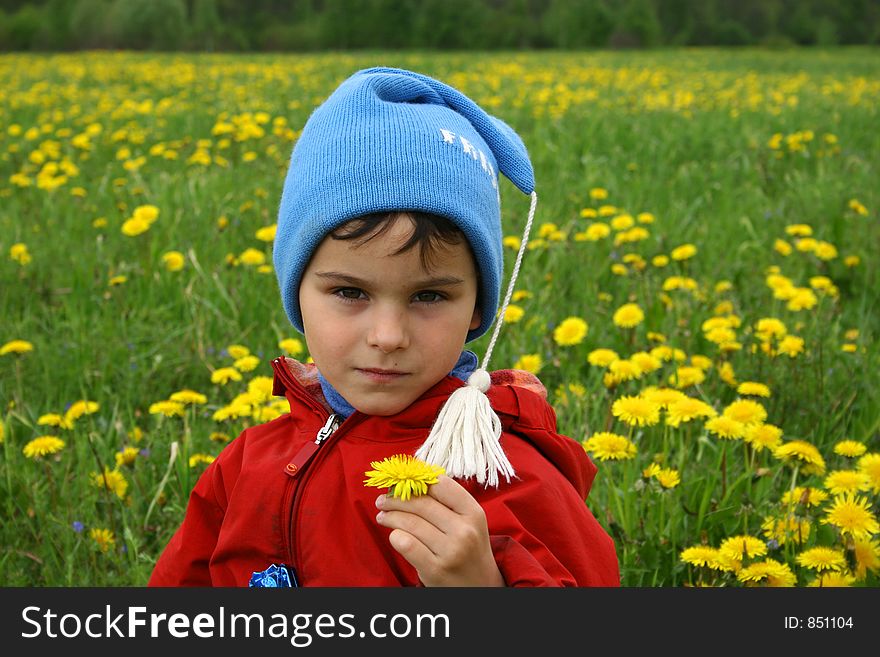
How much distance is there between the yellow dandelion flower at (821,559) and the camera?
1.67 m

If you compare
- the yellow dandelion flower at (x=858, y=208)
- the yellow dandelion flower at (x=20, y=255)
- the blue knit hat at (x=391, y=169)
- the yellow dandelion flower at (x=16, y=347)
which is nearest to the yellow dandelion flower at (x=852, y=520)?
the blue knit hat at (x=391, y=169)

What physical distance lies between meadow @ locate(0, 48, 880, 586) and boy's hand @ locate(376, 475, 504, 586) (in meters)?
0.72

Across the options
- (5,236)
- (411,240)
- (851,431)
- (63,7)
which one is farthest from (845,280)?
(63,7)

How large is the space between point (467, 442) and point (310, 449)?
0.27m

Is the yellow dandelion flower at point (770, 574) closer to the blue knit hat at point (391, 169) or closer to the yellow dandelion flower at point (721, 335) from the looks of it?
the blue knit hat at point (391, 169)

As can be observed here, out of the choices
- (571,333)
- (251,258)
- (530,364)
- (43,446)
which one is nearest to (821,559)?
(530,364)

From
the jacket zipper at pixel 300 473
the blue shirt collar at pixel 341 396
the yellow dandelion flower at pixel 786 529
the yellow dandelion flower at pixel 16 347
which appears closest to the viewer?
the jacket zipper at pixel 300 473

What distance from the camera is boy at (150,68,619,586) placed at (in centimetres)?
129

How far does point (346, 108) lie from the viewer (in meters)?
1.44

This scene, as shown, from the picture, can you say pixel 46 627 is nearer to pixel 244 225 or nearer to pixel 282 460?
pixel 282 460

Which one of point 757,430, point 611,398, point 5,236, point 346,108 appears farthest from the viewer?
point 5,236

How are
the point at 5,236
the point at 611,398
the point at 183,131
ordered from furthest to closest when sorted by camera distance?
the point at 183,131 → the point at 5,236 → the point at 611,398

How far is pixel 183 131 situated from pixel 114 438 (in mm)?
4665

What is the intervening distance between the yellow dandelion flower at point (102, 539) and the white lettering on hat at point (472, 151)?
1.13 m
